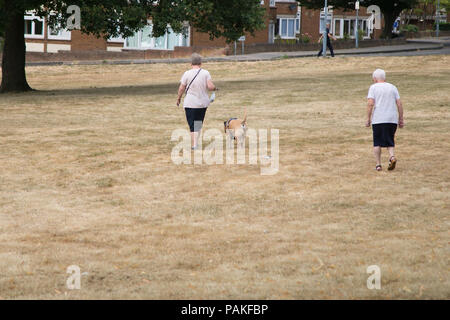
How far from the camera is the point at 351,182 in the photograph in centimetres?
1247

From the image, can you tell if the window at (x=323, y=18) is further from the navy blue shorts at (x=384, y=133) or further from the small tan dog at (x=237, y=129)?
the navy blue shorts at (x=384, y=133)

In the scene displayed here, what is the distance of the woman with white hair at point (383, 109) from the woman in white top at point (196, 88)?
2911 millimetres

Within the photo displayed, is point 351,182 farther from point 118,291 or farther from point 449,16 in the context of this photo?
point 449,16

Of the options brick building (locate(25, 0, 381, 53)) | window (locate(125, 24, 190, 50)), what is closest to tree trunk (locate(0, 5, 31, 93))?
brick building (locate(25, 0, 381, 53))

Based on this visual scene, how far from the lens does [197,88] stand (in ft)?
47.1

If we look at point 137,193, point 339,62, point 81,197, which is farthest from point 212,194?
point 339,62

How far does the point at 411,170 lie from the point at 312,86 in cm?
1596

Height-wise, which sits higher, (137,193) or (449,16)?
(449,16)

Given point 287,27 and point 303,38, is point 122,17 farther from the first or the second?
point 287,27

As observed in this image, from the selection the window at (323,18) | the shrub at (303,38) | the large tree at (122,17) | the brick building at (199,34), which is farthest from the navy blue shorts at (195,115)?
the window at (323,18)

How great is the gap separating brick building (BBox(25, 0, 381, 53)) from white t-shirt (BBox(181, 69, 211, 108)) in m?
→ 38.7

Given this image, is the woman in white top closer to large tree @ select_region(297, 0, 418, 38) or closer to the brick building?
the brick building

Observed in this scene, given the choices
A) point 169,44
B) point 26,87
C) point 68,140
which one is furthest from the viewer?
point 169,44

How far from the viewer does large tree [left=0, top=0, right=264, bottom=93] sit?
29000 millimetres
